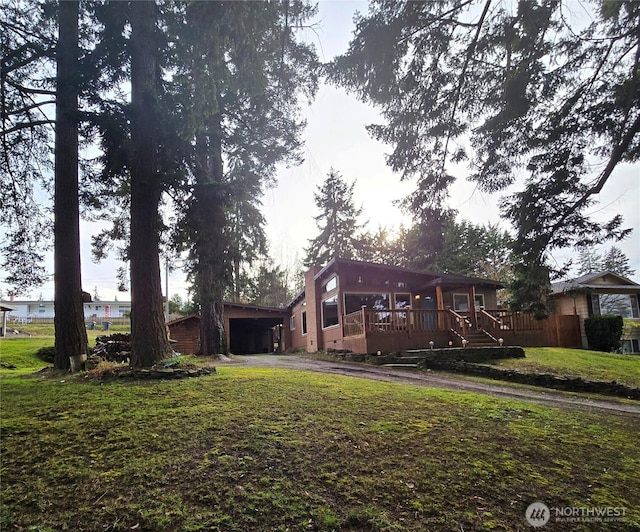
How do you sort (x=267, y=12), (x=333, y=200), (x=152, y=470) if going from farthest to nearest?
(x=333, y=200)
(x=267, y=12)
(x=152, y=470)

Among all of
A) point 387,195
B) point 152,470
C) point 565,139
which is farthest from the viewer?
point 387,195

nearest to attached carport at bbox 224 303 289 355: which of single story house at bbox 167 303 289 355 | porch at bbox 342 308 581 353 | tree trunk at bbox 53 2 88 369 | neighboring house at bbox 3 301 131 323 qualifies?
single story house at bbox 167 303 289 355

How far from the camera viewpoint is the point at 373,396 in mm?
5484

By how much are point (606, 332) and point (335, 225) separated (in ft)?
85.6

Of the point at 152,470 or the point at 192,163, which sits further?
the point at 192,163

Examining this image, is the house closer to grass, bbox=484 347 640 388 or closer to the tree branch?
grass, bbox=484 347 640 388

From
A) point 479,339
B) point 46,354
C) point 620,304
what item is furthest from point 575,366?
point 46,354

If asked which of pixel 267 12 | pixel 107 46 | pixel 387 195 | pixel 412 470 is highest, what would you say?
pixel 107 46

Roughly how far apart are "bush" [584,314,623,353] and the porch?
3030 mm

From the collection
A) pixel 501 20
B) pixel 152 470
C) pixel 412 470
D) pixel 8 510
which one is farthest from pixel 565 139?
pixel 8 510

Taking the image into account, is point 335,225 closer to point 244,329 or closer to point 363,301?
point 244,329

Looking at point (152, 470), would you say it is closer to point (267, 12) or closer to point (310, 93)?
point (267, 12)

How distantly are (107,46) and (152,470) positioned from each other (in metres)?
6.90

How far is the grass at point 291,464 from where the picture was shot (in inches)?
95.9
